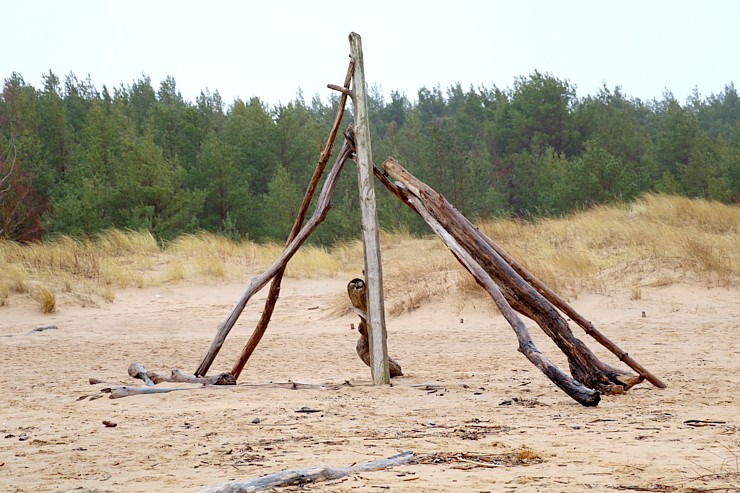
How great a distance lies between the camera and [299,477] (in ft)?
11.1

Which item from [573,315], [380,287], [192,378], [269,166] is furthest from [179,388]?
[269,166]

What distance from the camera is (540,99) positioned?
33750mm

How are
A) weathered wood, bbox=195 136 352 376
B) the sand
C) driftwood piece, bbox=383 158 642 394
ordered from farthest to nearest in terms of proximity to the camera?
weathered wood, bbox=195 136 352 376 → driftwood piece, bbox=383 158 642 394 → the sand

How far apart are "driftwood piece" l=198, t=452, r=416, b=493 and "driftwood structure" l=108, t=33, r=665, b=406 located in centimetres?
226

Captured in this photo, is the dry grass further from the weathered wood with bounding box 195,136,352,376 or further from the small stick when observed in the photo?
the small stick

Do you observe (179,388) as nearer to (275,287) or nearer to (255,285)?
(255,285)

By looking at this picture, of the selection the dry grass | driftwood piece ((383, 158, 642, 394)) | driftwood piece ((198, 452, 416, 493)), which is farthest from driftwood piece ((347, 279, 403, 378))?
the dry grass

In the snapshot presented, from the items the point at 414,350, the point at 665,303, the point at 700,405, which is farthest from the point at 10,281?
the point at 700,405

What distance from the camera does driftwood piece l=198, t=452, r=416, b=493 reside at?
10.5 ft

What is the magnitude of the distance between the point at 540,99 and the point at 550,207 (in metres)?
9.56

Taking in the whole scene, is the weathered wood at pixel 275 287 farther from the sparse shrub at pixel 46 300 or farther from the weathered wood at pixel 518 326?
the sparse shrub at pixel 46 300

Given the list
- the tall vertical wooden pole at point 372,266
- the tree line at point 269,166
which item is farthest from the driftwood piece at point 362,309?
the tree line at point 269,166

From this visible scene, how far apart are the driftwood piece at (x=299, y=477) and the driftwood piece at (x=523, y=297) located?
2574 mm

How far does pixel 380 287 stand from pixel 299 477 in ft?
10.9
